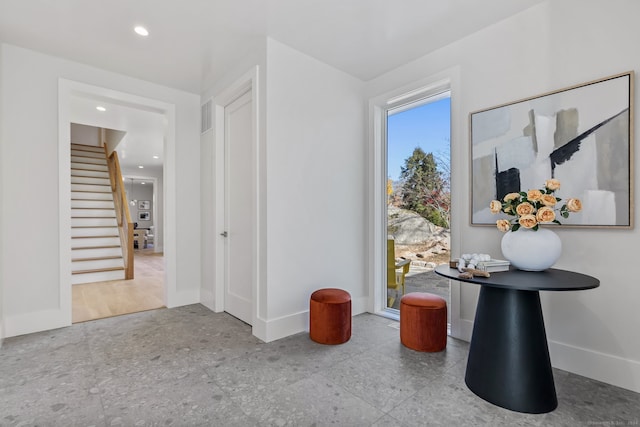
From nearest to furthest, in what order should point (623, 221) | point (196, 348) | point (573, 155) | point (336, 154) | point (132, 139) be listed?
point (623, 221), point (573, 155), point (196, 348), point (336, 154), point (132, 139)

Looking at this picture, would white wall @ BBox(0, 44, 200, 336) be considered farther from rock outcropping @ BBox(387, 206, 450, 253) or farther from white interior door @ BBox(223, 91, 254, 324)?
rock outcropping @ BBox(387, 206, 450, 253)

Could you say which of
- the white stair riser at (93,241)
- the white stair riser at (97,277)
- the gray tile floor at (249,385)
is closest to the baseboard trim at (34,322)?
the gray tile floor at (249,385)

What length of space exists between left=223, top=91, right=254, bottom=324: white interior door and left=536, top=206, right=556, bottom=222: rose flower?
2.37 metres

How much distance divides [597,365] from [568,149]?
144 centimetres

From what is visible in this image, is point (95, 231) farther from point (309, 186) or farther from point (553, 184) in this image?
point (553, 184)

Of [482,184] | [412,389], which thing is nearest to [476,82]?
[482,184]

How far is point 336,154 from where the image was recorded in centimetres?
329

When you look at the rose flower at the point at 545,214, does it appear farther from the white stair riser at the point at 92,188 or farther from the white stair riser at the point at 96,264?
the white stair riser at the point at 92,188

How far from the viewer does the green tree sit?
3.06m

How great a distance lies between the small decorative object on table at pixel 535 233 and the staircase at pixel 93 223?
5838 mm

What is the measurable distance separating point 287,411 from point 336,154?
236 cm

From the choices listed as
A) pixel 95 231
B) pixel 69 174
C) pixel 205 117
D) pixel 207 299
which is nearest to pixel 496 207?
pixel 207 299

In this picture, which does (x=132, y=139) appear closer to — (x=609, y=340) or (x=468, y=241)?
(x=468, y=241)

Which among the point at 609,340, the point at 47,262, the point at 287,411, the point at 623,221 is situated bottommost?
the point at 287,411
